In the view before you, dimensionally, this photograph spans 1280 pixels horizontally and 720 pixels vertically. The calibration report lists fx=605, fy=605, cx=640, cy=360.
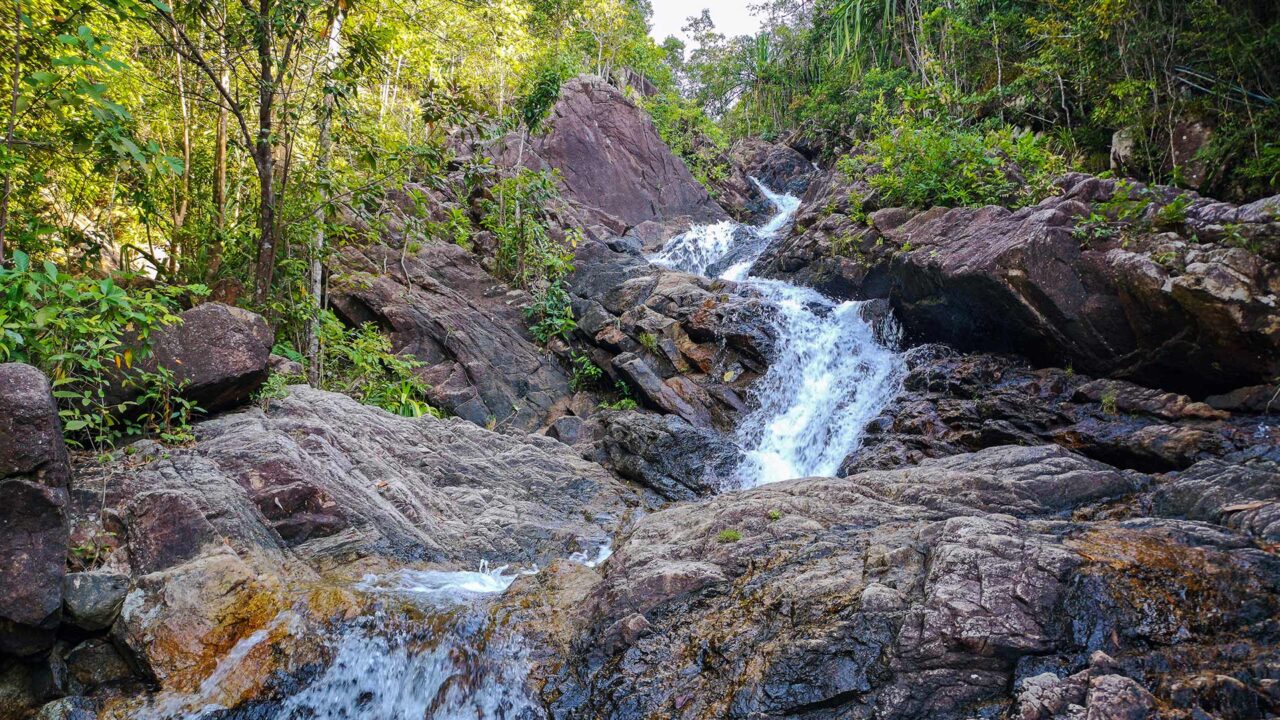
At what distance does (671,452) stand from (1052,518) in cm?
528

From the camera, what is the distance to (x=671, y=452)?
945 centimetres

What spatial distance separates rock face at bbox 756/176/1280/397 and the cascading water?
999 millimetres

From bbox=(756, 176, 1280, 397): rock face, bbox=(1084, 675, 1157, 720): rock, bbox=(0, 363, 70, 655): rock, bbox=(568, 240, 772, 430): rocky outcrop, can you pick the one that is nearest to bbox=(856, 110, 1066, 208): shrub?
bbox=(756, 176, 1280, 397): rock face

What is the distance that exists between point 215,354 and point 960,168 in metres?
11.7

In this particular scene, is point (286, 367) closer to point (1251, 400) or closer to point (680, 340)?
point (680, 340)

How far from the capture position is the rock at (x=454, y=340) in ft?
36.9

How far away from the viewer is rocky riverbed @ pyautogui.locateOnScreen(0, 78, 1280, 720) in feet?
11.3

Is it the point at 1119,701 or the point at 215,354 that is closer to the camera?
the point at 1119,701

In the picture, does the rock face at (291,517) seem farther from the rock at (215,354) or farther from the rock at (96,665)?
the rock at (215,354)

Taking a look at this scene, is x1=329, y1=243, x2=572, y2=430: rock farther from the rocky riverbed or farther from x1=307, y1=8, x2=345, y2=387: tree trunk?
x1=307, y1=8, x2=345, y2=387: tree trunk

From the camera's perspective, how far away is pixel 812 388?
1119 centimetres

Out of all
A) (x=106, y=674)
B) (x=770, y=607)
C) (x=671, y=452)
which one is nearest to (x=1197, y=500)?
(x=770, y=607)

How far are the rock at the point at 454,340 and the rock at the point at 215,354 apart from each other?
4608 millimetres

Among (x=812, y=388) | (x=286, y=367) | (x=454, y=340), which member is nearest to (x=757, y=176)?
(x=812, y=388)
